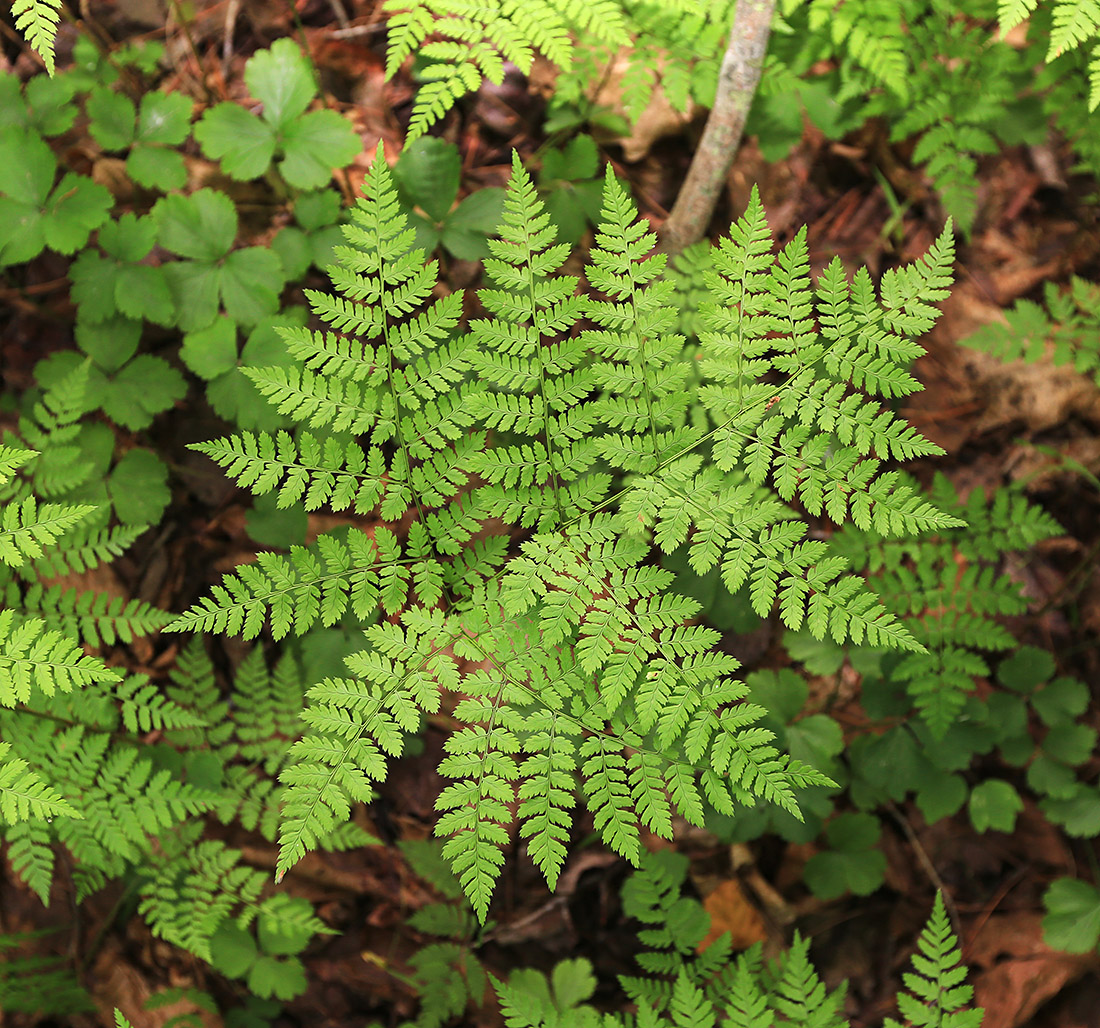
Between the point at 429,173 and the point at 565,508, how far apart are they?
145 centimetres

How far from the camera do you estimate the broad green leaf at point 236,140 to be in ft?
9.19

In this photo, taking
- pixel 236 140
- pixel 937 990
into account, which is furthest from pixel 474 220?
pixel 937 990

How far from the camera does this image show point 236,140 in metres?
2.83

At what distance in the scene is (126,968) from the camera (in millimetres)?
3055

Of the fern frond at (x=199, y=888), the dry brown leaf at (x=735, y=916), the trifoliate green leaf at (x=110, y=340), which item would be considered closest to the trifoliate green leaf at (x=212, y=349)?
the trifoliate green leaf at (x=110, y=340)

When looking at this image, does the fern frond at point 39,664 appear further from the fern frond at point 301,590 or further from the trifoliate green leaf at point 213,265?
the trifoliate green leaf at point 213,265

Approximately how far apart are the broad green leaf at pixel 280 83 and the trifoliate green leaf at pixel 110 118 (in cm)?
43

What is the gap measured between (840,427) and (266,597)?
1.43m

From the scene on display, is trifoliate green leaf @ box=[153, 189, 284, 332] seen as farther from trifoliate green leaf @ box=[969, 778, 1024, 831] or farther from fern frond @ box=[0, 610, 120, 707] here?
trifoliate green leaf @ box=[969, 778, 1024, 831]

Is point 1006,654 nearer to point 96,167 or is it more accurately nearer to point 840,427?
point 840,427

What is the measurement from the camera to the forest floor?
3141mm

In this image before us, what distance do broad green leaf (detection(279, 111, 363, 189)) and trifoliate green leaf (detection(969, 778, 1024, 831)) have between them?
3.29 m

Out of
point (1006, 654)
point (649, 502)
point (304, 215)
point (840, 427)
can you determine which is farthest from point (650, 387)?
point (1006, 654)

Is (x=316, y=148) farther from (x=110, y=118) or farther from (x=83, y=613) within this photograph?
(x=83, y=613)
